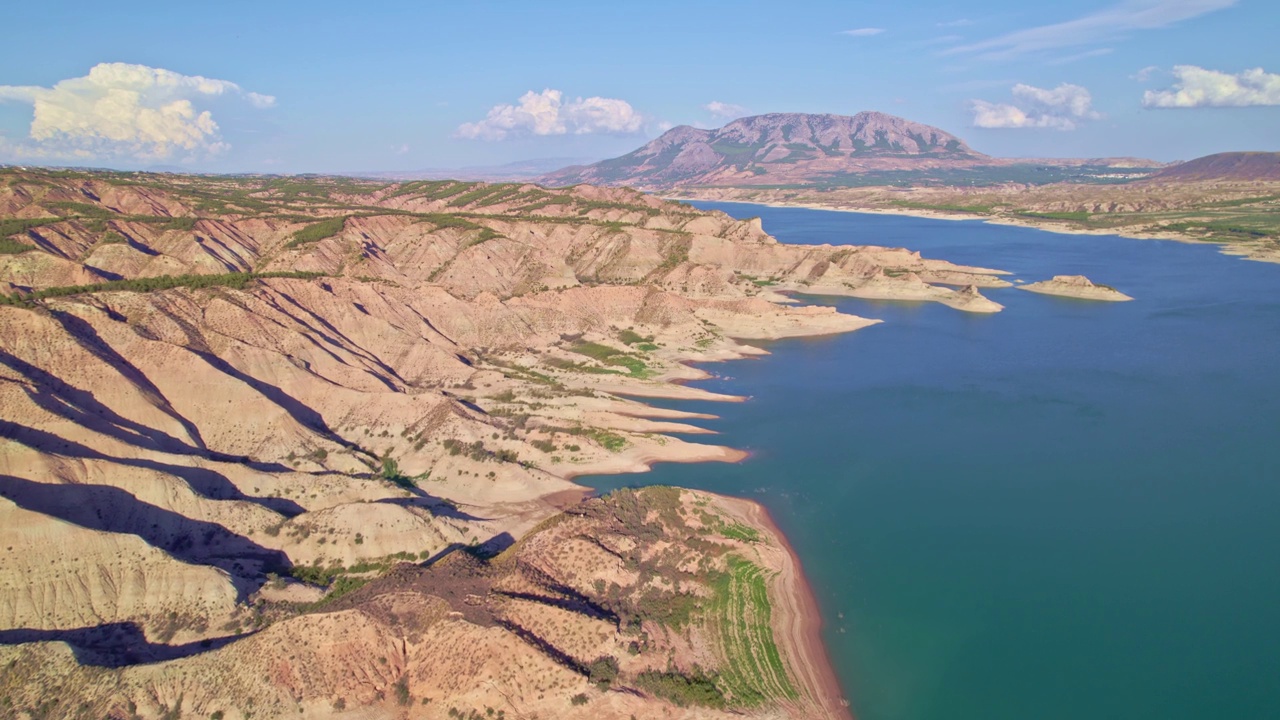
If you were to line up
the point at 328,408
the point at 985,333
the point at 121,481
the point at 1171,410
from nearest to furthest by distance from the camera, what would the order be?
the point at 121,481 → the point at 328,408 → the point at 1171,410 → the point at 985,333

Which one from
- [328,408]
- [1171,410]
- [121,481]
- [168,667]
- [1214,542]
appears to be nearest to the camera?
[168,667]

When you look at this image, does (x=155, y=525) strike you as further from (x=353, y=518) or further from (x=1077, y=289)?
(x=1077, y=289)

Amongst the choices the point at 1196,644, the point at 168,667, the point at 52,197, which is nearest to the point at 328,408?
the point at 168,667

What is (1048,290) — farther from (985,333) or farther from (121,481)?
(121,481)

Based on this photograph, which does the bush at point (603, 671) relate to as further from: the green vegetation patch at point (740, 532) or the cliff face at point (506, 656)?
the green vegetation patch at point (740, 532)

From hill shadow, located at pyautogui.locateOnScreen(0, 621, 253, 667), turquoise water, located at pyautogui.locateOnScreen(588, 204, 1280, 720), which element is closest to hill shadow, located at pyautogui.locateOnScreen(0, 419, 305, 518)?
hill shadow, located at pyautogui.locateOnScreen(0, 621, 253, 667)
